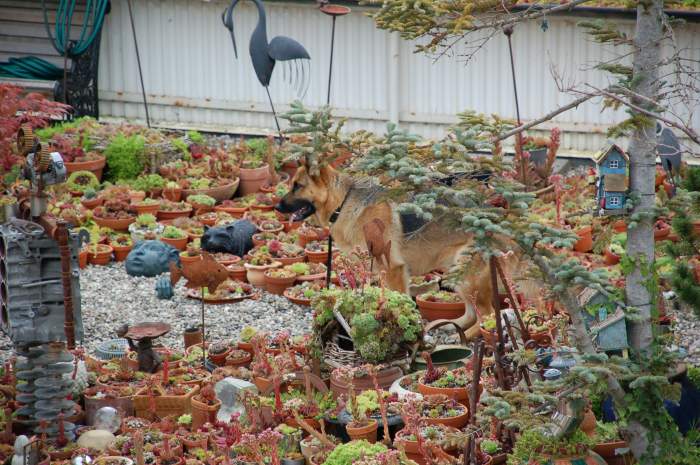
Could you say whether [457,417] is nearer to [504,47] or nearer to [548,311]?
[548,311]

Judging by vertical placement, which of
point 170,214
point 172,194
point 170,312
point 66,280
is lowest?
point 170,312

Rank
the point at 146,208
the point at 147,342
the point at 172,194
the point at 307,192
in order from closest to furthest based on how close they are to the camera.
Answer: the point at 147,342, the point at 307,192, the point at 146,208, the point at 172,194

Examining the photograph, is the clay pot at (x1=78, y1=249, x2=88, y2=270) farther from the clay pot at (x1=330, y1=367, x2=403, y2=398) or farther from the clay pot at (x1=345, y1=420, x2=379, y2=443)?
the clay pot at (x1=345, y1=420, x2=379, y2=443)

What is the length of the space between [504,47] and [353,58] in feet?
7.57

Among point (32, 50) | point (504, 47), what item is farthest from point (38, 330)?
point (32, 50)

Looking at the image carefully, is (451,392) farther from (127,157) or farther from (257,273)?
(127,157)

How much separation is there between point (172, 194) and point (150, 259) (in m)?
2.24

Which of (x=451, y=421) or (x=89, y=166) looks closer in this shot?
(x=451, y=421)

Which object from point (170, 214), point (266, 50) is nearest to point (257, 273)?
point (170, 214)

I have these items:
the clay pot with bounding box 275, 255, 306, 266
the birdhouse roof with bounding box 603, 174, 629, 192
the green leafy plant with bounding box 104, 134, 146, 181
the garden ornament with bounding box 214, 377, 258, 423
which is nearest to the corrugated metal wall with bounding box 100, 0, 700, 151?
the green leafy plant with bounding box 104, 134, 146, 181

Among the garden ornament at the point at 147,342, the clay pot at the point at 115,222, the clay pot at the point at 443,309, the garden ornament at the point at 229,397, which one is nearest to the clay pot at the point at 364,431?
the garden ornament at the point at 229,397

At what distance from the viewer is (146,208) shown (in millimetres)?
13695

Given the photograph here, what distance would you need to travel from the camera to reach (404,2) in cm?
609

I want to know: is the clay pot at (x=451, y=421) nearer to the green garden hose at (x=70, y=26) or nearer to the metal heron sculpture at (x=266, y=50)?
the metal heron sculpture at (x=266, y=50)
